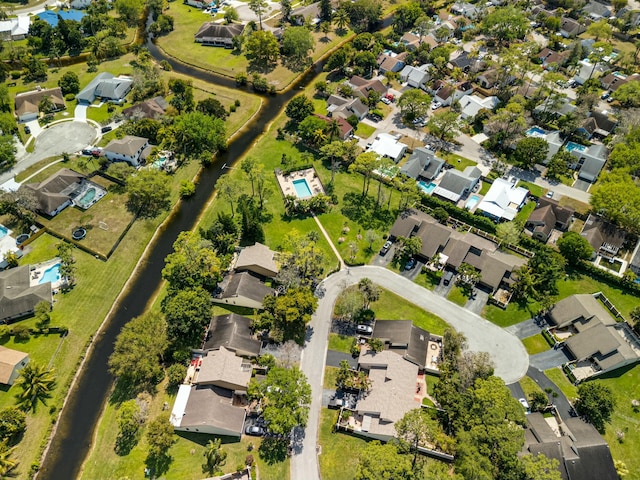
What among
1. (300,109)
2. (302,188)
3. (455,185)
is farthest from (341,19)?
(455,185)

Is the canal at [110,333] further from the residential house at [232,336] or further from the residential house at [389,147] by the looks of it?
the residential house at [389,147]

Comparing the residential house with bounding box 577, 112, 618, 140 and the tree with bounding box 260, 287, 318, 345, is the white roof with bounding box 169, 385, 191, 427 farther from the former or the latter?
the residential house with bounding box 577, 112, 618, 140

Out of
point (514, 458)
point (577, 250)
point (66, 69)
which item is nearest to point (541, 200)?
point (577, 250)

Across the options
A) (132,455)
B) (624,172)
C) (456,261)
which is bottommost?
(132,455)

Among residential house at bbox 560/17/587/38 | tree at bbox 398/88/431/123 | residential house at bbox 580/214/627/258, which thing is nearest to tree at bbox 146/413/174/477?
residential house at bbox 580/214/627/258

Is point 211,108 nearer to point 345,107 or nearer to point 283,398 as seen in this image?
point 345,107

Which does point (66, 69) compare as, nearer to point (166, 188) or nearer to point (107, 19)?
point (107, 19)
